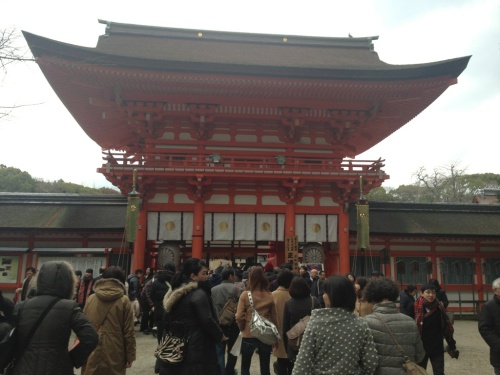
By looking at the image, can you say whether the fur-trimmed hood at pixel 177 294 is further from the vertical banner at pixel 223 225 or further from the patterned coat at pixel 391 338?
the vertical banner at pixel 223 225

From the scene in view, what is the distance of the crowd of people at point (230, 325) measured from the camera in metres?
3.23

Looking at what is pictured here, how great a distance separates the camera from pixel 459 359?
29.9 ft

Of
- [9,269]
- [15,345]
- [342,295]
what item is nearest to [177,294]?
[15,345]

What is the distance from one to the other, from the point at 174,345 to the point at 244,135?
1249 cm

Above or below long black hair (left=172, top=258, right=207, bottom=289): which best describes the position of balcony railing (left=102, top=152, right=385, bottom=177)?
above

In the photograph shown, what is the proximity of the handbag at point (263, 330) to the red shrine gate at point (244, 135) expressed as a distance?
9416 mm

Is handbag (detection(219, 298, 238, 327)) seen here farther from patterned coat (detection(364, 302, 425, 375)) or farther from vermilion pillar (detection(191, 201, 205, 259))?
vermilion pillar (detection(191, 201, 205, 259))

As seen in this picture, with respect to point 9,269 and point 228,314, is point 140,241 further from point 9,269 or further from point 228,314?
point 228,314

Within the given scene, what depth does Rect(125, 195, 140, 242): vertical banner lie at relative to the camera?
1409 centimetres

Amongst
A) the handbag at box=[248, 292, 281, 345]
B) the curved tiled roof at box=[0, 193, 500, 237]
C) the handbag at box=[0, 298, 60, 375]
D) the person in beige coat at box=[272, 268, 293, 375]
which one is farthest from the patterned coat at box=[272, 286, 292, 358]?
the curved tiled roof at box=[0, 193, 500, 237]

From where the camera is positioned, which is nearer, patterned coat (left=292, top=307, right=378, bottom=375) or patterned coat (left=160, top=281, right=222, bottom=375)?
patterned coat (left=292, top=307, right=378, bottom=375)

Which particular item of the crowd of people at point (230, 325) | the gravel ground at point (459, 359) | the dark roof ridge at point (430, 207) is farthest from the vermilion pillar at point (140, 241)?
the dark roof ridge at point (430, 207)

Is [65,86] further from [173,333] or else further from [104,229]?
[173,333]

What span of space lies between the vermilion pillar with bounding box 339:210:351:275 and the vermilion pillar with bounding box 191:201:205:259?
518 cm
